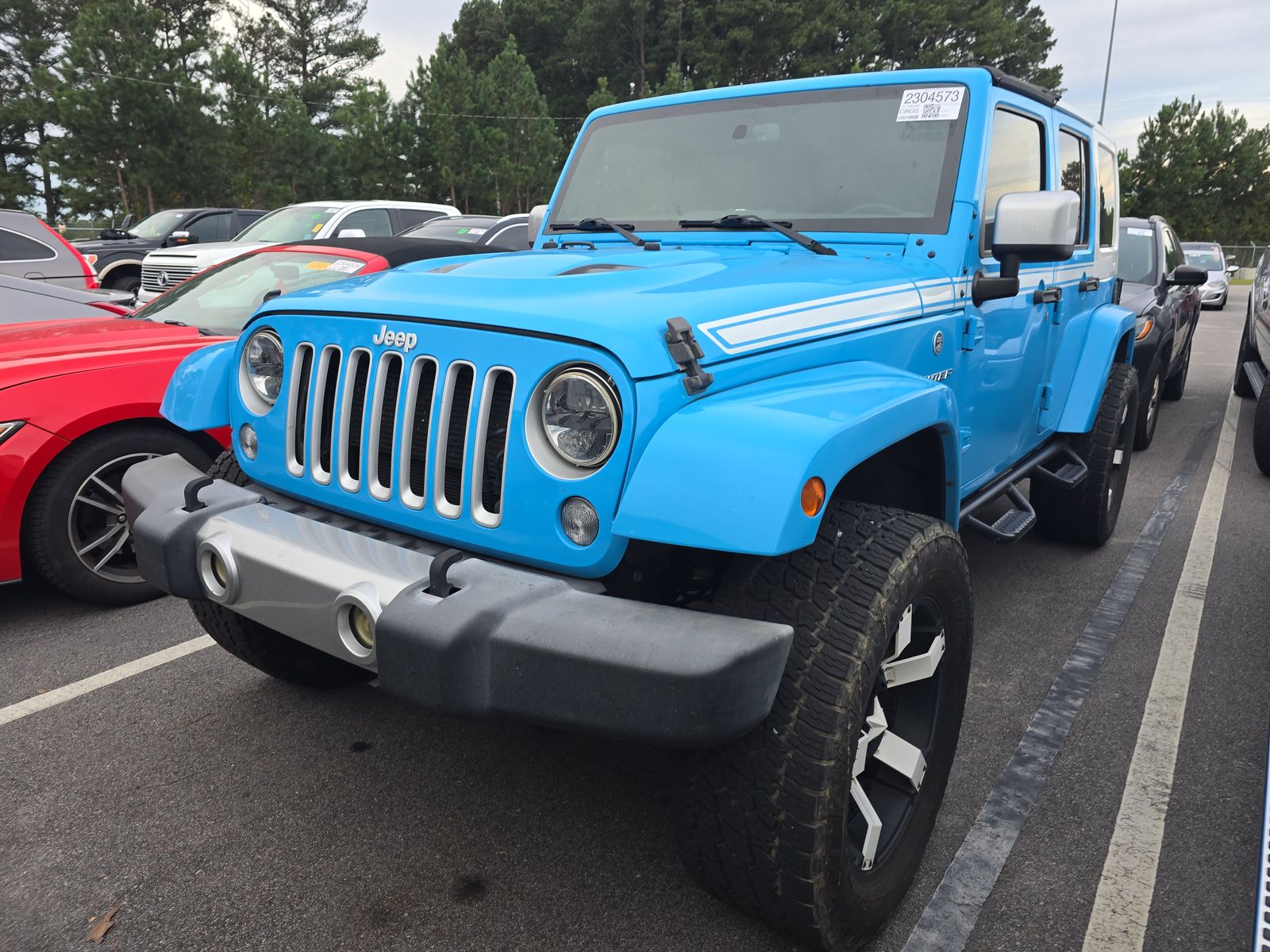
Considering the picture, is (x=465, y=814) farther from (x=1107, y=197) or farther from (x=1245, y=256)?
(x=1245, y=256)

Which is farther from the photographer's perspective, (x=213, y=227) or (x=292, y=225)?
(x=213, y=227)

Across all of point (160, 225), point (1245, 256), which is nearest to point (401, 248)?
point (160, 225)

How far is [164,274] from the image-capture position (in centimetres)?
1026

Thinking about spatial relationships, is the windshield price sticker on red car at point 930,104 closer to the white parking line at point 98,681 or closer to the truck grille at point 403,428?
the truck grille at point 403,428

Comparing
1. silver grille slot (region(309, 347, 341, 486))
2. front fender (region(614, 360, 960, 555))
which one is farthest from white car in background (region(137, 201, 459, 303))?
front fender (region(614, 360, 960, 555))

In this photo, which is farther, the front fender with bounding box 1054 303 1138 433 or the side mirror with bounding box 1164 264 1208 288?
the side mirror with bounding box 1164 264 1208 288

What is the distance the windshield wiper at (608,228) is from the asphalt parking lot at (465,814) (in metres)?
1.58

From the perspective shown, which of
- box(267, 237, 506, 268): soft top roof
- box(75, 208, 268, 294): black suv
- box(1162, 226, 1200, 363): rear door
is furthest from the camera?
box(75, 208, 268, 294): black suv

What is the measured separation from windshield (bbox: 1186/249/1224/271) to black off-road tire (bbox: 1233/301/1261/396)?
13.5 metres

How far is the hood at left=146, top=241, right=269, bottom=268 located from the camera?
9891 millimetres

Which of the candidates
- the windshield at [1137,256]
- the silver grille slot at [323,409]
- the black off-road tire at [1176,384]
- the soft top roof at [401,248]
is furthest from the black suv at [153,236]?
the silver grille slot at [323,409]

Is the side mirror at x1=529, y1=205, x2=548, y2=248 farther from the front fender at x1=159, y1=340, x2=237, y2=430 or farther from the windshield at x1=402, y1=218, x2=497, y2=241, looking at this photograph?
the windshield at x1=402, y1=218, x2=497, y2=241

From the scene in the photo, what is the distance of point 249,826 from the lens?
255 cm

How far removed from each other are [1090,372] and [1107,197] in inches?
49.0
